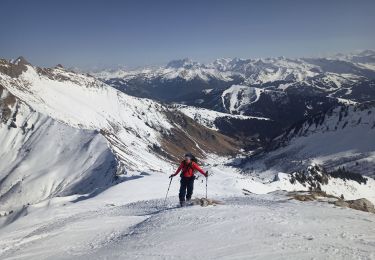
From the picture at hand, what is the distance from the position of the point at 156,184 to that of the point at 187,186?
3405 cm

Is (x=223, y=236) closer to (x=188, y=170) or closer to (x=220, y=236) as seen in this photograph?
(x=220, y=236)

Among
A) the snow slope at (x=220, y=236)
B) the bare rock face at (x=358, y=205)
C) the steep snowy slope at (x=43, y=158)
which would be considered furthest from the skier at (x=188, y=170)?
the steep snowy slope at (x=43, y=158)

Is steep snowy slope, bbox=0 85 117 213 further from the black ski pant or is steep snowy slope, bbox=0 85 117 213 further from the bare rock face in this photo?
the bare rock face

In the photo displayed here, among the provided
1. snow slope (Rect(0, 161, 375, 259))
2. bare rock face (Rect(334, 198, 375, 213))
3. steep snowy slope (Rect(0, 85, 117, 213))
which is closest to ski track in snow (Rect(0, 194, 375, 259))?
snow slope (Rect(0, 161, 375, 259))

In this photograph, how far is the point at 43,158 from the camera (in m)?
159

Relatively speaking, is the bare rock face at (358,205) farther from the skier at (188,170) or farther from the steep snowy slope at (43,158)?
the steep snowy slope at (43,158)

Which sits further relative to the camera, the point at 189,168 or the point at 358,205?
the point at 358,205

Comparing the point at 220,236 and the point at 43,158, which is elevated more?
the point at 43,158

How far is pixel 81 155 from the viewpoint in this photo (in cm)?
14812

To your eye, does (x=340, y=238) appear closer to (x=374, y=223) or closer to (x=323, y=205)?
(x=374, y=223)

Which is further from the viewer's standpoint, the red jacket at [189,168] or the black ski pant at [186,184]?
the black ski pant at [186,184]

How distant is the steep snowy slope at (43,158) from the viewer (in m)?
132

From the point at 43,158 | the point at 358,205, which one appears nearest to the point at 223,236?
the point at 358,205

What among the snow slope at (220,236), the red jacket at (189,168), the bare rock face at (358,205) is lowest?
the snow slope at (220,236)
